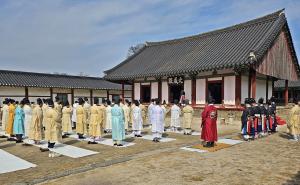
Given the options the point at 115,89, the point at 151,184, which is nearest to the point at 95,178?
the point at 151,184

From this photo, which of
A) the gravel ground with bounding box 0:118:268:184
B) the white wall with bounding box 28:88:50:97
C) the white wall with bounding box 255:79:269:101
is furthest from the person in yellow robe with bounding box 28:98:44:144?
the white wall with bounding box 28:88:50:97

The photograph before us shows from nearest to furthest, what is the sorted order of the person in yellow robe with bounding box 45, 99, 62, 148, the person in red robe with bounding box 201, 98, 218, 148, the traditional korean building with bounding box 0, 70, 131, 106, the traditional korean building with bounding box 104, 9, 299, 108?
the person in yellow robe with bounding box 45, 99, 62, 148 → the person in red robe with bounding box 201, 98, 218, 148 → the traditional korean building with bounding box 104, 9, 299, 108 → the traditional korean building with bounding box 0, 70, 131, 106

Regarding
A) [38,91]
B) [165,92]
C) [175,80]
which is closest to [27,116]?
[175,80]

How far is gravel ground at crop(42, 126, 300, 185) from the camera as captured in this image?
4.15 meters

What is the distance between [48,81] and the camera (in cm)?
2220

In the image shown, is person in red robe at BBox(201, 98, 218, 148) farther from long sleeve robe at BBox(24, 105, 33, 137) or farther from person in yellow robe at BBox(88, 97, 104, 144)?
long sleeve robe at BBox(24, 105, 33, 137)

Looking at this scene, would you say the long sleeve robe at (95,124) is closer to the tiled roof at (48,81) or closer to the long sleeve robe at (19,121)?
the long sleeve robe at (19,121)

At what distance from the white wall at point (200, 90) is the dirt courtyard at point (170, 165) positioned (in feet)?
27.8

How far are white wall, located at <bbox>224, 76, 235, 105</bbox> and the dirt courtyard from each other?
7.03m

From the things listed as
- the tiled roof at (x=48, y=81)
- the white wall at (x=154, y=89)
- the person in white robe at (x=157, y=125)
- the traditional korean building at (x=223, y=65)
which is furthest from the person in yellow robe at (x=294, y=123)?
the tiled roof at (x=48, y=81)

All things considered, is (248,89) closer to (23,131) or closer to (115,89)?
(23,131)

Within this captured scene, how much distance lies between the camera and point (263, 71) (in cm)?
1384

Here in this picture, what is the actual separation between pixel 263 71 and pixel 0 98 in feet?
68.5

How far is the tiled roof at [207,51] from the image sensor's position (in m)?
13.5
